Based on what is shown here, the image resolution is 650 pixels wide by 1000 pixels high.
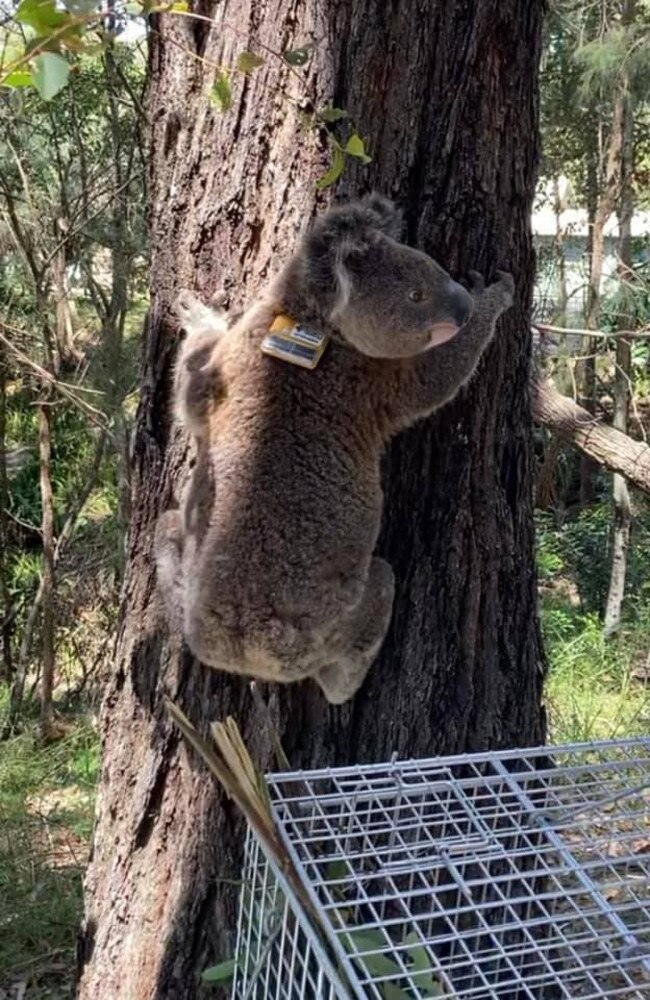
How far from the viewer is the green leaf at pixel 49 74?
1196 mm

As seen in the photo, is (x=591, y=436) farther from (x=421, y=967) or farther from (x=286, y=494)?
(x=421, y=967)

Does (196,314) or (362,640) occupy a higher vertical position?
(196,314)

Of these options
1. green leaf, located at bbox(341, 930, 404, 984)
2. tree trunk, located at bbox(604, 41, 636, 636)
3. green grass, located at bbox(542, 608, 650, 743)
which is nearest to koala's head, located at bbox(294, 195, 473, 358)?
green leaf, located at bbox(341, 930, 404, 984)

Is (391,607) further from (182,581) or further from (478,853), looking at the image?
A: (478,853)

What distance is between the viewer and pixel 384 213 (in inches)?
79.8

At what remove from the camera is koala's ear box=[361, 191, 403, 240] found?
79.2 inches

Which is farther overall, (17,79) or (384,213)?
(384,213)

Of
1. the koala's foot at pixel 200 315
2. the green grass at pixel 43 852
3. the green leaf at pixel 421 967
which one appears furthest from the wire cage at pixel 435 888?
the green grass at pixel 43 852

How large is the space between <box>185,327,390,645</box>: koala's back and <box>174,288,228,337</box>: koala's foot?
92 mm

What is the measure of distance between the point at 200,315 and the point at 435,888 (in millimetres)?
1281

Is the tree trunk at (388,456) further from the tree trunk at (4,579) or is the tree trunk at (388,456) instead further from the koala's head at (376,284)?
the tree trunk at (4,579)

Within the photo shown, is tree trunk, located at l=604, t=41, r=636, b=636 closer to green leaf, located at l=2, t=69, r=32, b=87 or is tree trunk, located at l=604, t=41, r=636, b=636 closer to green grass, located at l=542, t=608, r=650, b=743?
green grass, located at l=542, t=608, r=650, b=743

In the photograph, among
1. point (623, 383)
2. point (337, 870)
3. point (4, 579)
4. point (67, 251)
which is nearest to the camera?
point (337, 870)

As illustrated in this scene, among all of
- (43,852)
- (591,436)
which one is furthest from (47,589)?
(591,436)
